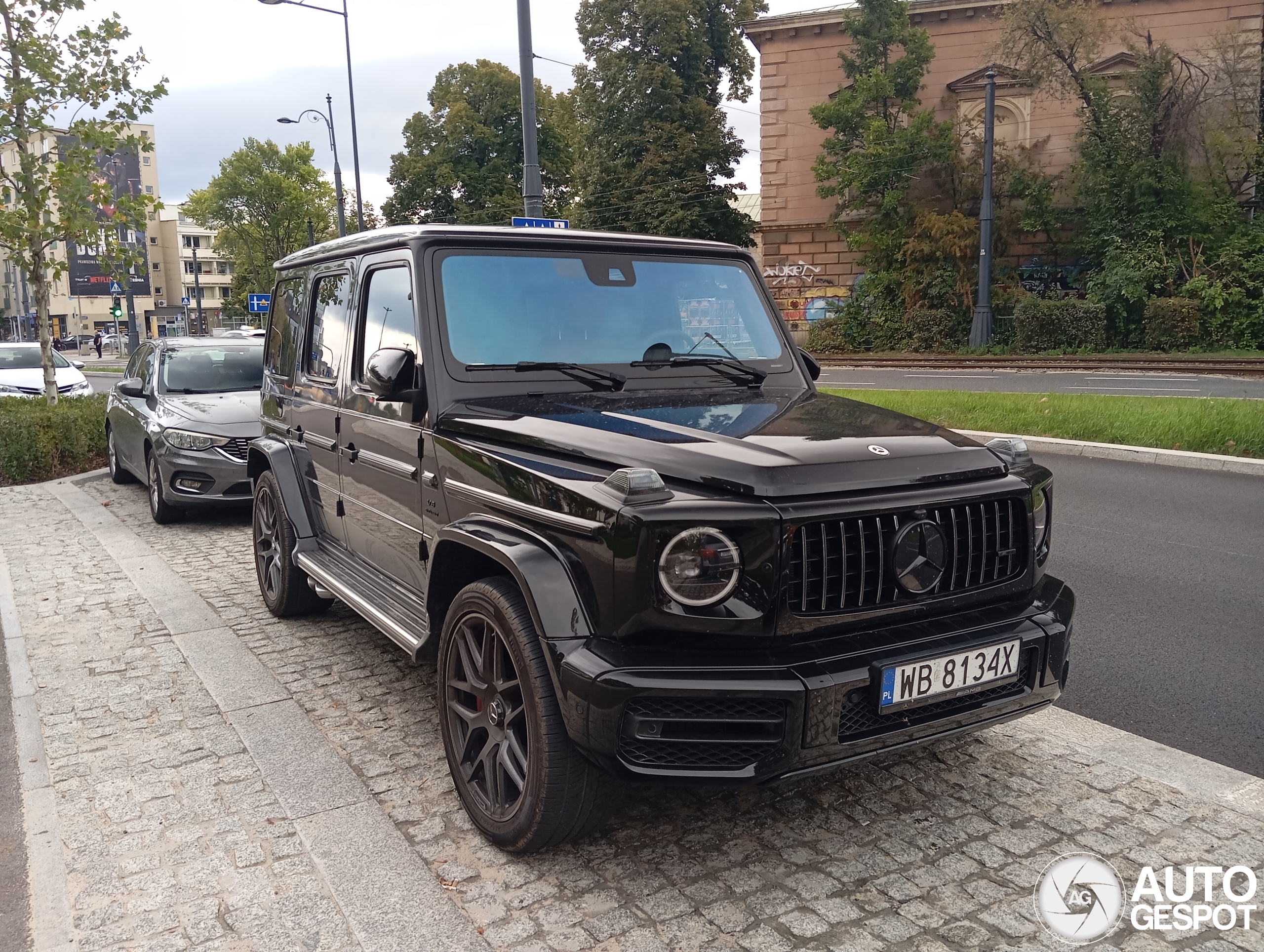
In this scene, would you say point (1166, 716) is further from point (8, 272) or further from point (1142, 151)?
point (8, 272)

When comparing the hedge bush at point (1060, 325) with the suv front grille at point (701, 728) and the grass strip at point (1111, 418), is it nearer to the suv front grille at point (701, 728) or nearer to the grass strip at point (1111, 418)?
the grass strip at point (1111, 418)

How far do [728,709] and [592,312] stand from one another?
1.95 metres

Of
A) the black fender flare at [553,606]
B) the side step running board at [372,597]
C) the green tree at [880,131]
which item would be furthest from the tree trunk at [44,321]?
the green tree at [880,131]

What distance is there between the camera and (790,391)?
4.15m

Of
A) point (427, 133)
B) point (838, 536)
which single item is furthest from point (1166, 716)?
point (427, 133)

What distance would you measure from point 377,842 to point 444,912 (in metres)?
0.48

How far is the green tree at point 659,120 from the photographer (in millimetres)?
37625

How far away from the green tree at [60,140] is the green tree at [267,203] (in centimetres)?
4233

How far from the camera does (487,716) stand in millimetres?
3248

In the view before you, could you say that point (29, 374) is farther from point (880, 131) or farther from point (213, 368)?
point (880, 131)

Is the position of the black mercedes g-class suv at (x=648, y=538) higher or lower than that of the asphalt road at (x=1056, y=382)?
higher


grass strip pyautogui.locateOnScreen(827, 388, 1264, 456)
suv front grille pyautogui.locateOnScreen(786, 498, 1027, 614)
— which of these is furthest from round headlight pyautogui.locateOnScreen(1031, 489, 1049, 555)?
grass strip pyautogui.locateOnScreen(827, 388, 1264, 456)

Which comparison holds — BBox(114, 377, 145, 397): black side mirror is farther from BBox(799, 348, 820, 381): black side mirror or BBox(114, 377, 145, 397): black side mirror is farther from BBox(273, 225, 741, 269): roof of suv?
BBox(799, 348, 820, 381): black side mirror

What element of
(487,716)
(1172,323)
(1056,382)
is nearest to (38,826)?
(487,716)
